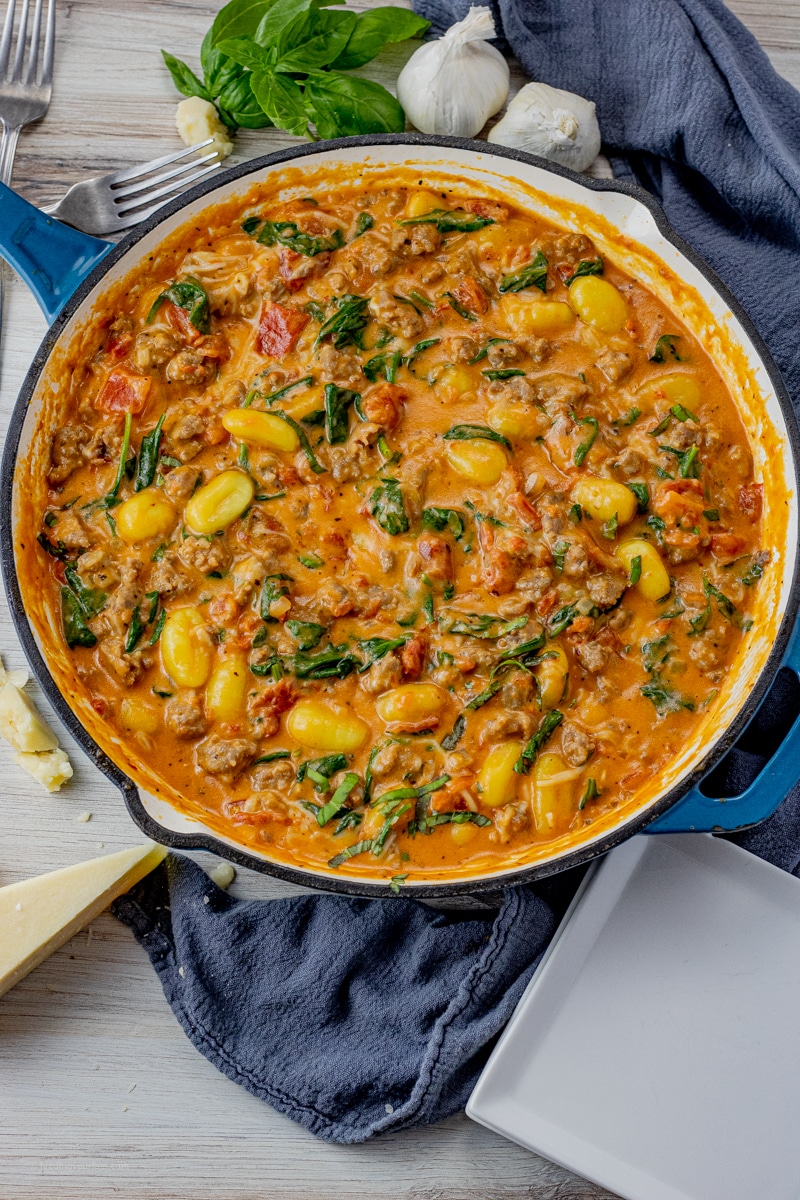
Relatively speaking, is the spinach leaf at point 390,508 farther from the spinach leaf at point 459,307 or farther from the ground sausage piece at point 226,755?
the ground sausage piece at point 226,755

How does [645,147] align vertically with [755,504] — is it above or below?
above

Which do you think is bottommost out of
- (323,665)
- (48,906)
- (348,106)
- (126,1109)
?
(126,1109)

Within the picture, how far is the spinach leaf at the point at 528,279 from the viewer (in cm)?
386

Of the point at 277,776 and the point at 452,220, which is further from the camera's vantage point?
the point at 452,220

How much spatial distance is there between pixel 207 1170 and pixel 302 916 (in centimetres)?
92

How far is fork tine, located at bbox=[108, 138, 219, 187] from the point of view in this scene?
3930mm

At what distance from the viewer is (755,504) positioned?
12.4ft

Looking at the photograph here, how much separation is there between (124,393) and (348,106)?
1.38 meters

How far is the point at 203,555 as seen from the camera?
3588 millimetres

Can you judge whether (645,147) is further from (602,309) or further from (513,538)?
(513,538)

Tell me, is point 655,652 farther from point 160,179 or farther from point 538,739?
point 160,179

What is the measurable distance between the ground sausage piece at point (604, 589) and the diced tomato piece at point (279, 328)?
138 cm

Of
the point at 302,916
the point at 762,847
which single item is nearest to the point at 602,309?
the point at 762,847

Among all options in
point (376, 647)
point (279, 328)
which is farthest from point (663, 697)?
point (279, 328)
